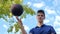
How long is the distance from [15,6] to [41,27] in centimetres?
90

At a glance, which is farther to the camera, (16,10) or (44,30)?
(16,10)

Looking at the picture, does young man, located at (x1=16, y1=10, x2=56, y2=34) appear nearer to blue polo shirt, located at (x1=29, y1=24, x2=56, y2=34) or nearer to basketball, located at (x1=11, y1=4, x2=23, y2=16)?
blue polo shirt, located at (x1=29, y1=24, x2=56, y2=34)

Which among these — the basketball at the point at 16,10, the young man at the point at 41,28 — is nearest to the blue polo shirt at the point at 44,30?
the young man at the point at 41,28

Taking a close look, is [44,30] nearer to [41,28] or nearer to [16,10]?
[41,28]

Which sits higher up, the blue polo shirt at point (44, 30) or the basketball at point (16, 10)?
the basketball at point (16, 10)

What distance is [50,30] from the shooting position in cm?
594

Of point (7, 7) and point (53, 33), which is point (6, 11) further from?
point (53, 33)

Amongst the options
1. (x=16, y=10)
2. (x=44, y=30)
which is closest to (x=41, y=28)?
(x=44, y=30)

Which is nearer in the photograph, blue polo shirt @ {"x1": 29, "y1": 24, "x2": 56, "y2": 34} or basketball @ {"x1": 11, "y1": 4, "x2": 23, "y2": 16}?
blue polo shirt @ {"x1": 29, "y1": 24, "x2": 56, "y2": 34}

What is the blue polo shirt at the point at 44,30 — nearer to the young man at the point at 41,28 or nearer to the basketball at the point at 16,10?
the young man at the point at 41,28

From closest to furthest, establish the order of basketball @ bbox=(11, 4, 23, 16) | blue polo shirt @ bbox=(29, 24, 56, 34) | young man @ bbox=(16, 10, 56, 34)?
1. young man @ bbox=(16, 10, 56, 34)
2. blue polo shirt @ bbox=(29, 24, 56, 34)
3. basketball @ bbox=(11, 4, 23, 16)

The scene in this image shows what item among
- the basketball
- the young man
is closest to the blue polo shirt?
the young man

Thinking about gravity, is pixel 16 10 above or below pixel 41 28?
above

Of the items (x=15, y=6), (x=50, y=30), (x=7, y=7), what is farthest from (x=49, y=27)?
(x=7, y=7)
